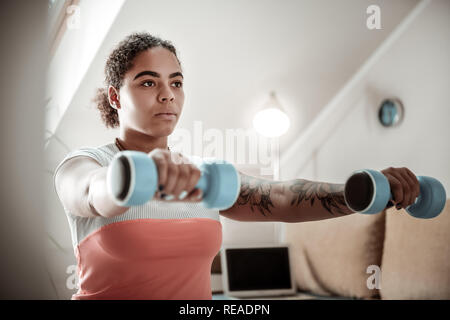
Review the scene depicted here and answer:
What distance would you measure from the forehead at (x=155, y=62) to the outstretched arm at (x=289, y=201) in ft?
0.72

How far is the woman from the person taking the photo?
0.52 metres

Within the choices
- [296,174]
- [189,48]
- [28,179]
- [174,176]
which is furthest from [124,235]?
[296,174]

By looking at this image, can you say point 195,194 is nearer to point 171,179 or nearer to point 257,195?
point 171,179

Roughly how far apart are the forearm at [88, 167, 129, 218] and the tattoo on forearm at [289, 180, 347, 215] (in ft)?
0.97

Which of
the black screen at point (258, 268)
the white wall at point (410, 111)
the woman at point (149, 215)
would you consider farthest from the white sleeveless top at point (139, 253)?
the white wall at point (410, 111)

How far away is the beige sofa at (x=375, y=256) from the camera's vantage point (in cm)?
115

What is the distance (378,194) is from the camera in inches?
16.4

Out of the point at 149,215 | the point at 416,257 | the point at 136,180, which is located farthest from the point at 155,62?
the point at 416,257

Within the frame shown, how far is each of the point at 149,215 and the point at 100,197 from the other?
198 millimetres

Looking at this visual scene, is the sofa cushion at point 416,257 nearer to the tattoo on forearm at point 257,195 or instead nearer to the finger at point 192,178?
the tattoo on forearm at point 257,195

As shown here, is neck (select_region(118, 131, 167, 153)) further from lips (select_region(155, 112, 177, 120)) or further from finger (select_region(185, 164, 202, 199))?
finger (select_region(185, 164, 202, 199))

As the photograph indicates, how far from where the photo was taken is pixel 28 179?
31.2 inches
